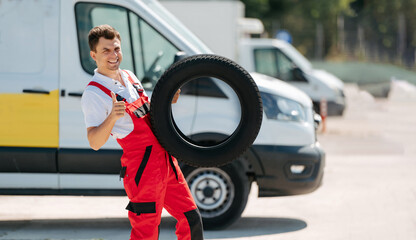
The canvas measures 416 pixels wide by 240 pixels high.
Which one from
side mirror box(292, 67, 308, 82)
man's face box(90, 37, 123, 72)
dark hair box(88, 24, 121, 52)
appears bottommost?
side mirror box(292, 67, 308, 82)

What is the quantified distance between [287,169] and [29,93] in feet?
7.83

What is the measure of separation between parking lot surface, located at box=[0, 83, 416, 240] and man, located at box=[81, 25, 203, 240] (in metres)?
2.50

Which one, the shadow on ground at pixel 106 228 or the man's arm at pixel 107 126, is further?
the shadow on ground at pixel 106 228

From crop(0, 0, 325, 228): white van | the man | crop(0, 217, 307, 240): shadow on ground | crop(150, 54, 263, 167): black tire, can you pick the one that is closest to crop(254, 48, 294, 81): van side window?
crop(0, 217, 307, 240): shadow on ground

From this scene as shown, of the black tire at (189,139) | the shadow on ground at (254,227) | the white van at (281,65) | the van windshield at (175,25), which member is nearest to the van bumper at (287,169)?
the shadow on ground at (254,227)

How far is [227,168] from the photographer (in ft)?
23.7

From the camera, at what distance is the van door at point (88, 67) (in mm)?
7043

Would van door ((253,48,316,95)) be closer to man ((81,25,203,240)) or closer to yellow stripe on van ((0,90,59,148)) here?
yellow stripe on van ((0,90,59,148))

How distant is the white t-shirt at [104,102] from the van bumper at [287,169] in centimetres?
290

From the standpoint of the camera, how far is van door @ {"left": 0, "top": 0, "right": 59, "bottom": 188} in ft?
23.0

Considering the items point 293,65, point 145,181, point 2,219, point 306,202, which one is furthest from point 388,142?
point 145,181

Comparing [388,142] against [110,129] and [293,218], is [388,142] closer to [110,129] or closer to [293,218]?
[293,218]

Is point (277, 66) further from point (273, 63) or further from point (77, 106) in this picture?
point (77, 106)

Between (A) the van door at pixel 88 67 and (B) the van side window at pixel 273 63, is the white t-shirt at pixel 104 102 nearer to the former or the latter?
(A) the van door at pixel 88 67
